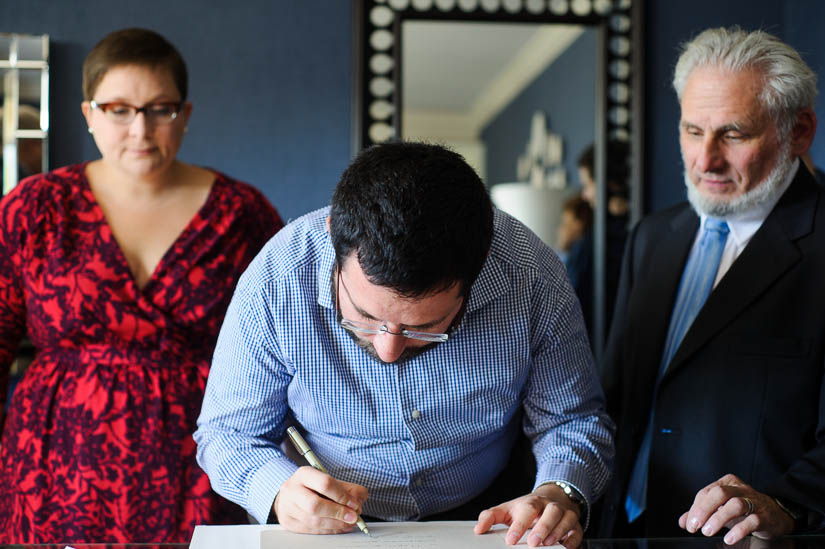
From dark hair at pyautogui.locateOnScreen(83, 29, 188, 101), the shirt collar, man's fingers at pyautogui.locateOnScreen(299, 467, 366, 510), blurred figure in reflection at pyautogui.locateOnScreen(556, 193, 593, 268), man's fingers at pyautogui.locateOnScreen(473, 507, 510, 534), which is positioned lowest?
man's fingers at pyautogui.locateOnScreen(473, 507, 510, 534)

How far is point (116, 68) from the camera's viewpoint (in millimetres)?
1875

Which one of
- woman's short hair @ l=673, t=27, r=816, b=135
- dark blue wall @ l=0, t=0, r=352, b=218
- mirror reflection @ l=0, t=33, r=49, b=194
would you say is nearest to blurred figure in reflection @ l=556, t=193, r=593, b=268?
dark blue wall @ l=0, t=0, r=352, b=218

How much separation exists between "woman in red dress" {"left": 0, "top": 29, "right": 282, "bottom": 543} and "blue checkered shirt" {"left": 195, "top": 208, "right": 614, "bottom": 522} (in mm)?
353

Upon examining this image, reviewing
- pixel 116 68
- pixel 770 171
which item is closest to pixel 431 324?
pixel 770 171

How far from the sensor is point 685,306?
1.88 metres

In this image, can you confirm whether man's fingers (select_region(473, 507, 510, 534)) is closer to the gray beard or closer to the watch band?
the watch band

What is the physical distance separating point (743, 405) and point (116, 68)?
4.87 ft

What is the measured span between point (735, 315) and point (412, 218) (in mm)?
875

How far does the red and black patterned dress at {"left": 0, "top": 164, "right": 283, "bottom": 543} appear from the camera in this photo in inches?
71.3

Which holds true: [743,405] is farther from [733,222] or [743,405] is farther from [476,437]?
[476,437]

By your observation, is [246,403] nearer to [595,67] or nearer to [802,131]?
[802,131]

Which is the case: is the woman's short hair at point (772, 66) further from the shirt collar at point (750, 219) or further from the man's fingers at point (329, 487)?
the man's fingers at point (329, 487)

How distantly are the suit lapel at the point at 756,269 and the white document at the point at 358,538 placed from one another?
0.65 meters

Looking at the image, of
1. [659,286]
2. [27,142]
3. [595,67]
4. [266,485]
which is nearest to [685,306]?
[659,286]
